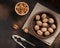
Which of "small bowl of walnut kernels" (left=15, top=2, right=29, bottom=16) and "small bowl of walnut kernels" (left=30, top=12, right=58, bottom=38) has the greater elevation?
"small bowl of walnut kernels" (left=15, top=2, right=29, bottom=16)

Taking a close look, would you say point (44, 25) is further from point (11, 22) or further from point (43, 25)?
point (11, 22)

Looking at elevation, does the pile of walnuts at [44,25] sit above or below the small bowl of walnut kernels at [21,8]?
below

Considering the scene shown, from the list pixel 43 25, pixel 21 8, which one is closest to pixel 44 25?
pixel 43 25

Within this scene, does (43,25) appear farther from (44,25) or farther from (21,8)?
(21,8)
